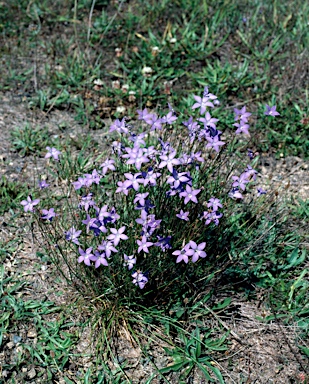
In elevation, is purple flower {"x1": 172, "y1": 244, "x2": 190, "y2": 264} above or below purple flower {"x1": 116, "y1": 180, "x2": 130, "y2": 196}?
below

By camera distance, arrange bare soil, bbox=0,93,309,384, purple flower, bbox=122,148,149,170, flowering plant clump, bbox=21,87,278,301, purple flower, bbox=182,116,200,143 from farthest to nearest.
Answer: bare soil, bbox=0,93,309,384 < purple flower, bbox=182,116,200,143 < flowering plant clump, bbox=21,87,278,301 < purple flower, bbox=122,148,149,170

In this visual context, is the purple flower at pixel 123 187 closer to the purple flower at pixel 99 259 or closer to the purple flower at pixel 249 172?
the purple flower at pixel 99 259

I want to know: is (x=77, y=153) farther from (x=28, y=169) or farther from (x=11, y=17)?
(x=11, y=17)

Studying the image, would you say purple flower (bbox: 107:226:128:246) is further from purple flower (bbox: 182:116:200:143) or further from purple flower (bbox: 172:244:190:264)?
purple flower (bbox: 182:116:200:143)

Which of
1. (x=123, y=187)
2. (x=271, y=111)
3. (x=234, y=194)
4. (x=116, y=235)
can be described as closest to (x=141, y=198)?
(x=123, y=187)

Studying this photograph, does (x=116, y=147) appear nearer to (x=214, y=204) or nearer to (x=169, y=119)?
(x=169, y=119)

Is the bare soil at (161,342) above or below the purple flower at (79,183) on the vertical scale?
below

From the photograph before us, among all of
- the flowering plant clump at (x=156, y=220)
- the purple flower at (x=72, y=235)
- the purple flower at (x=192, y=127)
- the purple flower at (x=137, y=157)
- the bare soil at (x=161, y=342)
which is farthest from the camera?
the bare soil at (x=161, y=342)

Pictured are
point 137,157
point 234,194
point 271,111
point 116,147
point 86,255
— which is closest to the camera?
point 137,157

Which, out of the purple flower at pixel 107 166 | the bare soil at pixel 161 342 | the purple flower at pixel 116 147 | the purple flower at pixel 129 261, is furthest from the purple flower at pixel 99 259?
the bare soil at pixel 161 342

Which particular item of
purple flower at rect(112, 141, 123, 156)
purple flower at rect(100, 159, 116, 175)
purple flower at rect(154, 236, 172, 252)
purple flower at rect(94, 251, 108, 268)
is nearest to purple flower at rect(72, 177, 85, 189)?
purple flower at rect(100, 159, 116, 175)

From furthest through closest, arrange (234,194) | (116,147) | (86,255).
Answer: (234,194) < (116,147) < (86,255)
